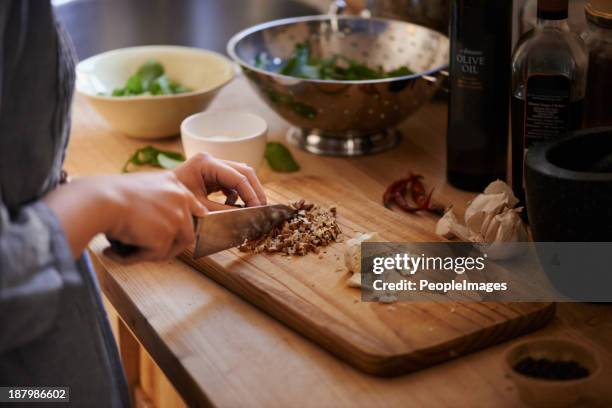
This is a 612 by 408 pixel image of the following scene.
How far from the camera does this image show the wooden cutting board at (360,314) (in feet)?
3.20

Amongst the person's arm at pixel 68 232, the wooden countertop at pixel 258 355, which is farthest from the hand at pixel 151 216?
the wooden countertop at pixel 258 355

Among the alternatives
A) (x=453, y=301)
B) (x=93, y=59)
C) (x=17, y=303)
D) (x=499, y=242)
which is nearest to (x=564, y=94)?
(x=499, y=242)

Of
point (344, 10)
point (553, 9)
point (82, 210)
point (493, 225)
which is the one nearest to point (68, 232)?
point (82, 210)

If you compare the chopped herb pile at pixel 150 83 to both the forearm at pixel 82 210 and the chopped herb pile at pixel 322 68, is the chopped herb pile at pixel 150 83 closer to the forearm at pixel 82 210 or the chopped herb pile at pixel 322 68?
the chopped herb pile at pixel 322 68

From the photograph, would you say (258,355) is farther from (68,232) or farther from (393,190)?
(393,190)

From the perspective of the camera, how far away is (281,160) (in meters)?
1.56

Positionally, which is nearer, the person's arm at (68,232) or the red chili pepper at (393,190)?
the person's arm at (68,232)

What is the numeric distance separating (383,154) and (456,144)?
0.74 ft

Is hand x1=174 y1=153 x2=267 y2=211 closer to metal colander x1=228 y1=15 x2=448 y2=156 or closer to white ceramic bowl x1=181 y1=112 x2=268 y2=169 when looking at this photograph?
white ceramic bowl x1=181 y1=112 x2=268 y2=169

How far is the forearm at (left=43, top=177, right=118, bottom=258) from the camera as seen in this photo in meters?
0.86

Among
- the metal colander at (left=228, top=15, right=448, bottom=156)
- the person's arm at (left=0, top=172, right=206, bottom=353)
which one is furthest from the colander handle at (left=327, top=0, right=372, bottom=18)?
the person's arm at (left=0, top=172, right=206, bottom=353)

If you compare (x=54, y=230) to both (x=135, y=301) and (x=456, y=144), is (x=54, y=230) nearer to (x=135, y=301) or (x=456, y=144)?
(x=135, y=301)

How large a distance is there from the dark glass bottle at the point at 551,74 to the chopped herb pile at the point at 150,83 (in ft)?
2.58

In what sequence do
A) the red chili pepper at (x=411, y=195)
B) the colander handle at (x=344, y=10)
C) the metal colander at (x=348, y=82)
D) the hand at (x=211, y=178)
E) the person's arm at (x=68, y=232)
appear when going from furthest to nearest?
the colander handle at (x=344, y=10) → the metal colander at (x=348, y=82) → the red chili pepper at (x=411, y=195) → the hand at (x=211, y=178) → the person's arm at (x=68, y=232)
